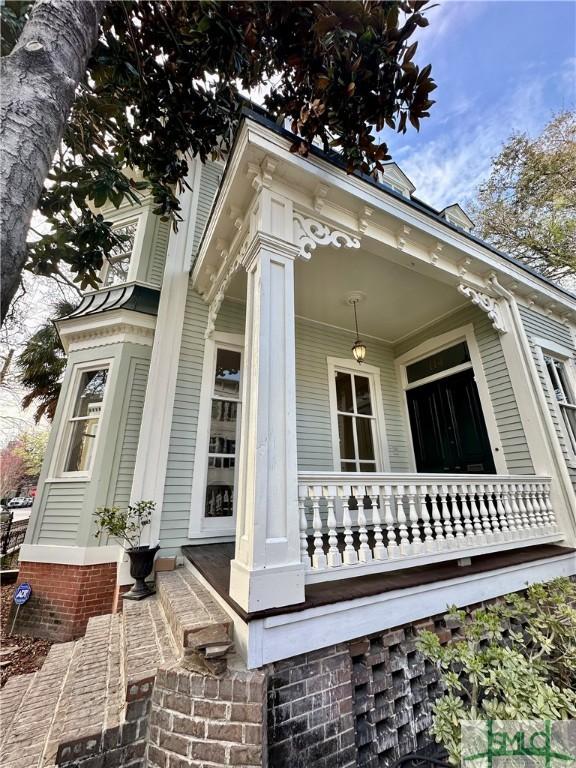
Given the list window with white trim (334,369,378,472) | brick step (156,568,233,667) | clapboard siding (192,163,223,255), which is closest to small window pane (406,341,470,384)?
window with white trim (334,369,378,472)

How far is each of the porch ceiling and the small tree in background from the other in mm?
8618

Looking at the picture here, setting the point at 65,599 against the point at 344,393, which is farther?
the point at 344,393

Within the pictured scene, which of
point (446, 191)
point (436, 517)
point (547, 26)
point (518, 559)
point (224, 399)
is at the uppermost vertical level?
point (446, 191)

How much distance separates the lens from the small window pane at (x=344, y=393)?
5066mm

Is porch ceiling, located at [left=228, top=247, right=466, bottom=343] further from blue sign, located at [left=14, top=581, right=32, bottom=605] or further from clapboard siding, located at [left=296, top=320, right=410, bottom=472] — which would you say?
blue sign, located at [left=14, top=581, right=32, bottom=605]

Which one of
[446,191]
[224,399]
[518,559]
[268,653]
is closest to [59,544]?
[224,399]

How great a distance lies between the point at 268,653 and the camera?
162 centimetres

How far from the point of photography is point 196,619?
188 centimetres

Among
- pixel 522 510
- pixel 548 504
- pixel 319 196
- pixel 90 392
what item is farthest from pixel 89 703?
pixel 548 504

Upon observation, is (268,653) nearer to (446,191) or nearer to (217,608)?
(217,608)

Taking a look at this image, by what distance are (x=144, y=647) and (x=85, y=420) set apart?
10.0ft

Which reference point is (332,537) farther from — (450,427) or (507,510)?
(450,427)

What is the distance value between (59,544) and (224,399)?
2519 millimetres

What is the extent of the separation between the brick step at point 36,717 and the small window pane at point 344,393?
410cm
